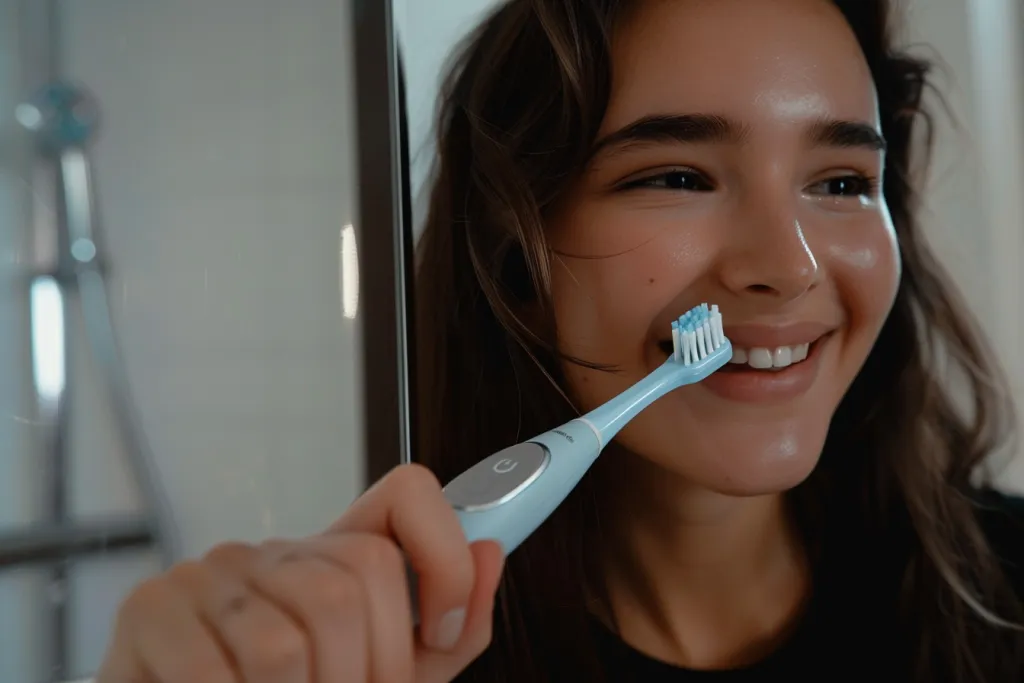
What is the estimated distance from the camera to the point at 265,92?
0.59 m

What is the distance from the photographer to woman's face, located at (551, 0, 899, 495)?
0.48m

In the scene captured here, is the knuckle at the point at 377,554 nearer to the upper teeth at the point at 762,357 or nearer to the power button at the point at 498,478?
the power button at the point at 498,478

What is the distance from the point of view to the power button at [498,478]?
1.01ft

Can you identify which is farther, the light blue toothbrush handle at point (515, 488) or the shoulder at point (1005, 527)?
the shoulder at point (1005, 527)

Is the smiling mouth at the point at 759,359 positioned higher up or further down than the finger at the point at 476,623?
higher up

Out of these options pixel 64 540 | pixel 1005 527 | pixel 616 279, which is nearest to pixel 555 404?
pixel 616 279

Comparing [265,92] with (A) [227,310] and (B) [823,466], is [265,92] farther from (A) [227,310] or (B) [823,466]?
(B) [823,466]

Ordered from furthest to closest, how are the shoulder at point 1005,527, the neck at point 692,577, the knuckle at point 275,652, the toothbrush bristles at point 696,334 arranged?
the shoulder at point 1005,527 < the neck at point 692,577 < the toothbrush bristles at point 696,334 < the knuckle at point 275,652

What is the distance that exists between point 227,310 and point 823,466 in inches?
23.6

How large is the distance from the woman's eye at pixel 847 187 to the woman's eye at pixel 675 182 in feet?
0.33

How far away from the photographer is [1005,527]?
69cm

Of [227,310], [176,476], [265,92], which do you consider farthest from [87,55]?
[176,476]

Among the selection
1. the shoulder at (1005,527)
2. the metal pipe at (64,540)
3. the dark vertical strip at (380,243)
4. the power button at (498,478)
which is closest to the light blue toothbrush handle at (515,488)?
the power button at (498,478)

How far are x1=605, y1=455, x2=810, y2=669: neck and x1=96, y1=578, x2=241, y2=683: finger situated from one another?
14.4 inches
